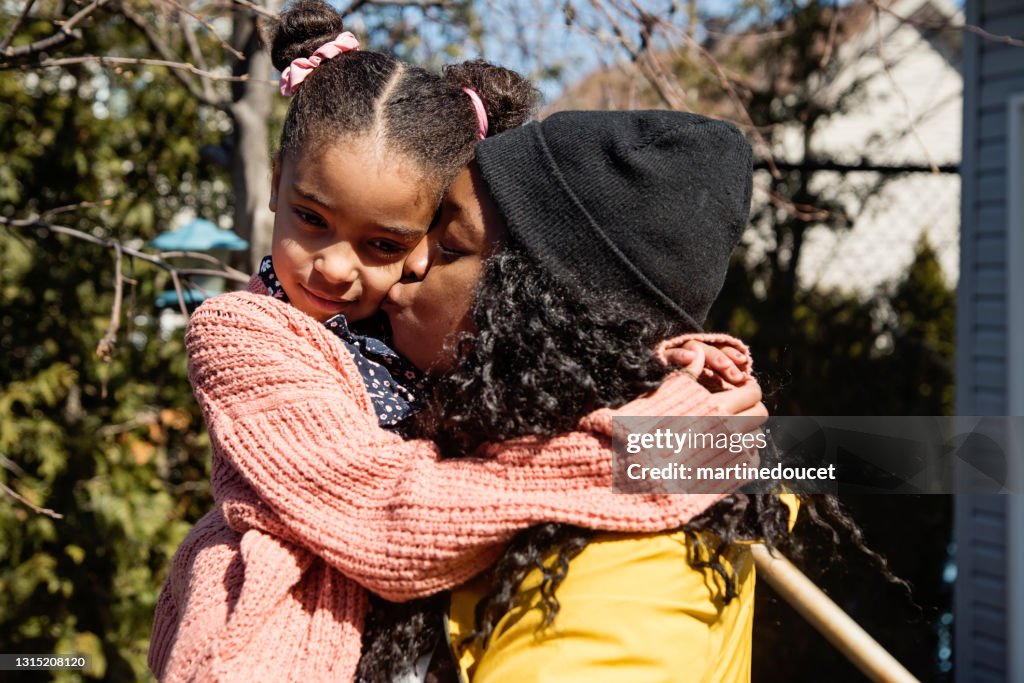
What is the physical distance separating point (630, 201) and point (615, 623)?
589mm

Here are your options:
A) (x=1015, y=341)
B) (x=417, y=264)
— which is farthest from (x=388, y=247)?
(x=1015, y=341)

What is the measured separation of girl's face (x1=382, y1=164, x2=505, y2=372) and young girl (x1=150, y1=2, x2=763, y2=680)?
0.14ft

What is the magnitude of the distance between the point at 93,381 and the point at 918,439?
3.11 metres

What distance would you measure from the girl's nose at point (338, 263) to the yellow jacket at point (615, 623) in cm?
53

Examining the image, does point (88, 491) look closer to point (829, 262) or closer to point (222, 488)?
point (222, 488)

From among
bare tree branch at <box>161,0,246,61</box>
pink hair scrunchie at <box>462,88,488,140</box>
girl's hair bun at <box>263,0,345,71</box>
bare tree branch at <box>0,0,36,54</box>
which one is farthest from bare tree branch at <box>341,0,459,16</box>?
pink hair scrunchie at <box>462,88,488,140</box>

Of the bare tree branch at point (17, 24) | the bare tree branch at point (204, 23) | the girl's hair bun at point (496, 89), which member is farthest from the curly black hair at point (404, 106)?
the bare tree branch at point (17, 24)

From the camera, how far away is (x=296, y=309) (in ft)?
4.75

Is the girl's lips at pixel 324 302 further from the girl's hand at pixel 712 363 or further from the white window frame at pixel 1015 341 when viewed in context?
the white window frame at pixel 1015 341

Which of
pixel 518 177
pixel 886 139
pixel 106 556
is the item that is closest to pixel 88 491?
pixel 106 556

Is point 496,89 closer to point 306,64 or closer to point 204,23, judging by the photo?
point 306,64

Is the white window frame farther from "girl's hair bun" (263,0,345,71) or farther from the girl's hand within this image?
"girl's hair bun" (263,0,345,71)

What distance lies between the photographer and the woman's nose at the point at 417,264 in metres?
1.46

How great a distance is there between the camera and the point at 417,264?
4.80ft
